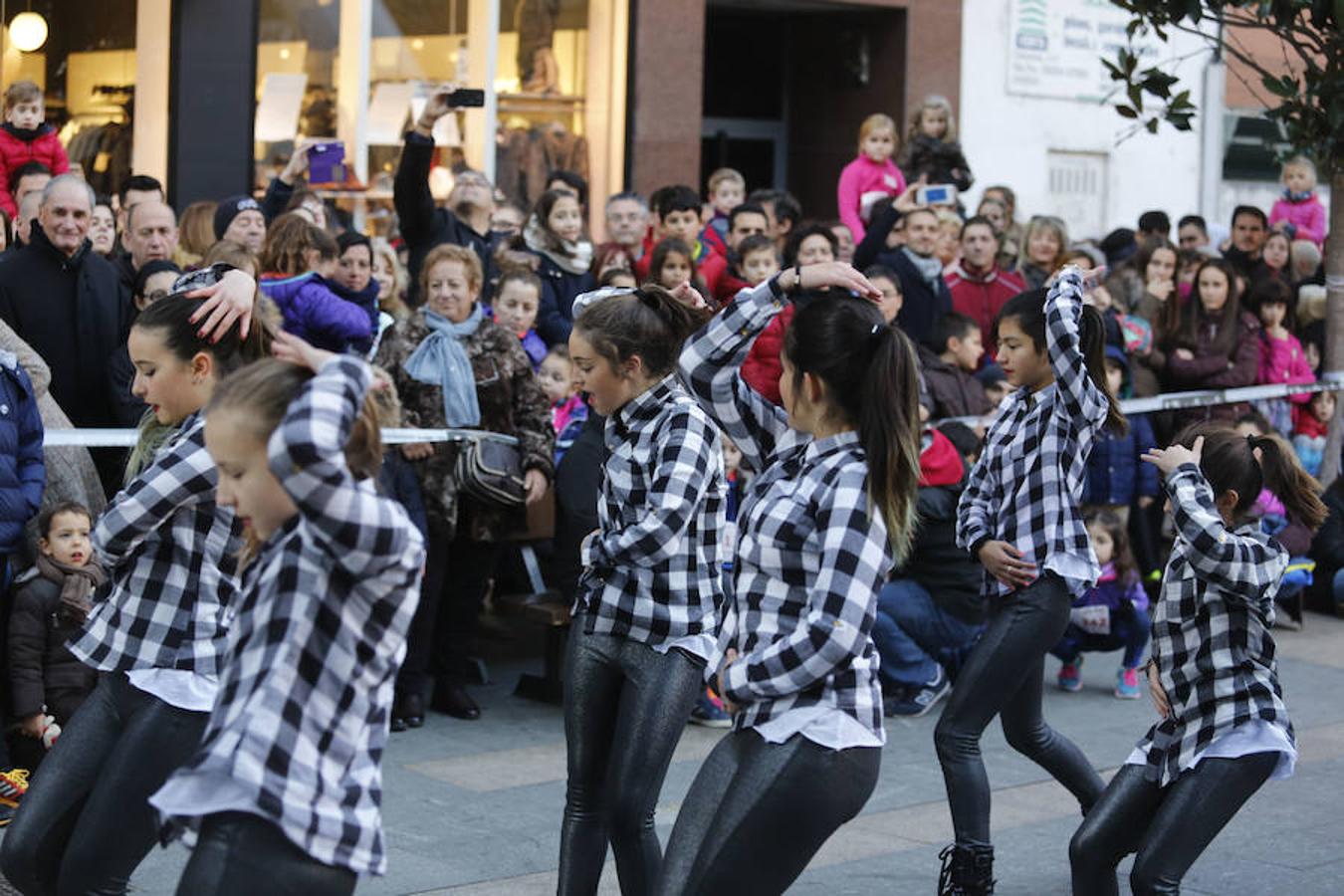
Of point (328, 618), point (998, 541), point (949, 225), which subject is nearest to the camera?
point (328, 618)

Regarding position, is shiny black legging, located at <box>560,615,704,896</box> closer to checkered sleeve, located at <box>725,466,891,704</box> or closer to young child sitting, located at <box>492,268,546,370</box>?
checkered sleeve, located at <box>725,466,891,704</box>

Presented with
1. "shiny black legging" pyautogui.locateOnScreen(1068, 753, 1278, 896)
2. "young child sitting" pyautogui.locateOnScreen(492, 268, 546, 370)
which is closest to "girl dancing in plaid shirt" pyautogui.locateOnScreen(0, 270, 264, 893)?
"shiny black legging" pyautogui.locateOnScreen(1068, 753, 1278, 896)

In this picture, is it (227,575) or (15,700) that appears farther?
(15,700)

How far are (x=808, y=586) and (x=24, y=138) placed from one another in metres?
7.73

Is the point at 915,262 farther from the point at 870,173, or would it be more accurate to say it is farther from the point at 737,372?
the point at 737,372

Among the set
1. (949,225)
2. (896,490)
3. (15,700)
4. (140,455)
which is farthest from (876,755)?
(949,225)

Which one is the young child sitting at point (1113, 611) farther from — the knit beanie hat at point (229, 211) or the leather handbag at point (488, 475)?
the knit beanie hat at point (229, 211)

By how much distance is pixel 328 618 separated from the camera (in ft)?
12.4

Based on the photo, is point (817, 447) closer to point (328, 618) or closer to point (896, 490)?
point (896, 490)

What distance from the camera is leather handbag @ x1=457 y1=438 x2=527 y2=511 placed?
28.4ft

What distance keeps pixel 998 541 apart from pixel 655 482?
1.55 metres

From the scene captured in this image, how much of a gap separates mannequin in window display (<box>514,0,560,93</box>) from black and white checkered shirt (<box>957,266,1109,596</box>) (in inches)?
386

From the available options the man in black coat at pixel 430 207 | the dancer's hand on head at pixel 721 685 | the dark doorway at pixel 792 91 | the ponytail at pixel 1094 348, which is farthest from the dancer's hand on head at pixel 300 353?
the dark doorway at pixel 792 91

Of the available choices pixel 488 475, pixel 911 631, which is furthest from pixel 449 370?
pixel 911 631
